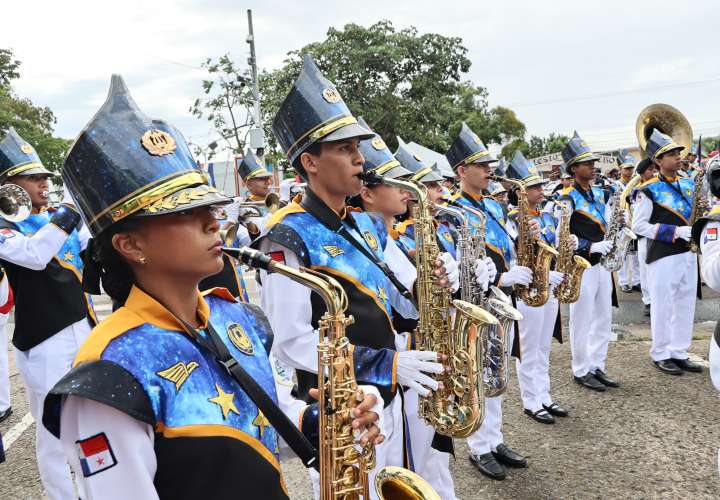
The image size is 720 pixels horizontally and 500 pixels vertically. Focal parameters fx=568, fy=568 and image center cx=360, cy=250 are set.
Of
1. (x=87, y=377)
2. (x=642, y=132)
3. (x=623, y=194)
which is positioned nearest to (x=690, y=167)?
(x=642, y=132)

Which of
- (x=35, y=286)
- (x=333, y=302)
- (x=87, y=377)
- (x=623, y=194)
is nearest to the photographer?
(x=87, y=377)

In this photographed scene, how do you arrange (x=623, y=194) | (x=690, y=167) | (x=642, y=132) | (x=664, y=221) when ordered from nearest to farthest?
(x=664, y=221), (x=623, y=194), (x=642, y=132), (x=690, y=167)

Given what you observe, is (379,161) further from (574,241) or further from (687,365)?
(687,365)

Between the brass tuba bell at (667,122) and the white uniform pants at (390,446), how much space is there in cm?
805

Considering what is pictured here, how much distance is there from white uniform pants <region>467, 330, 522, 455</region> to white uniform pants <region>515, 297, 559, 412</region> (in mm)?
1007

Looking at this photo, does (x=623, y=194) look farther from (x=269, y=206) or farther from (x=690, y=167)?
(x=690, y=167)

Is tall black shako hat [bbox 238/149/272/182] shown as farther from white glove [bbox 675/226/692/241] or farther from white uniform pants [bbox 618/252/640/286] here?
white uniform pants [bbox 618/252/640/286]

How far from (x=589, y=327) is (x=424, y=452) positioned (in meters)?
3.74

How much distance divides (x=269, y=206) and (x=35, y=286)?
3.52 m

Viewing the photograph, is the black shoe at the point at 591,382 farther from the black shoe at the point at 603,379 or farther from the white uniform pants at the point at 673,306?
the white uniform pants at the point at 673,306

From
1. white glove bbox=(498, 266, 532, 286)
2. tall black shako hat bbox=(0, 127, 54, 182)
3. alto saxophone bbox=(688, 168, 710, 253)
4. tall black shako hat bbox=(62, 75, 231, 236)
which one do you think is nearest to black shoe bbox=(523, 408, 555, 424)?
white glove bbox=(498, 266, 532, 286)

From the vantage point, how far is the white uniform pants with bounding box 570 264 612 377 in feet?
22.4

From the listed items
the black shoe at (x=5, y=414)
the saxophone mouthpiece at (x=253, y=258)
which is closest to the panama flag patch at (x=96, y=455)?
the saxophone mouthpiece at (x=253, y=258)

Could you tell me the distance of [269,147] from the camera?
2614 centimetres
